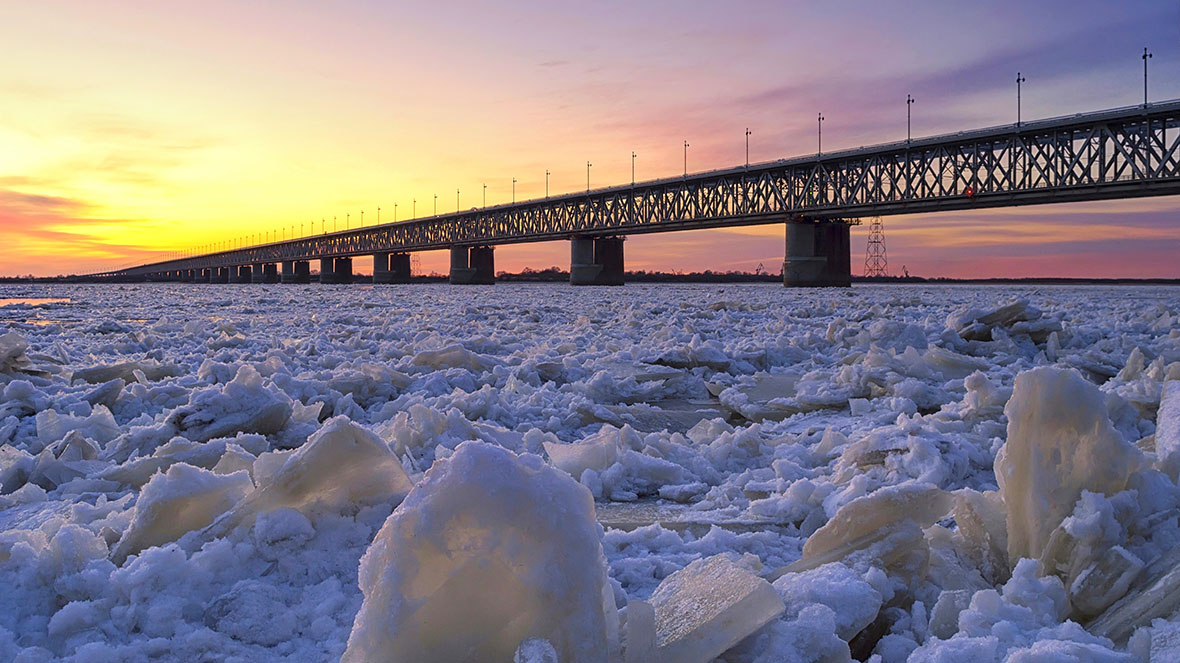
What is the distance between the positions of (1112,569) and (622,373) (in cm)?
423

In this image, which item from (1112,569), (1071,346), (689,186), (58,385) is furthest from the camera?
(689,186)

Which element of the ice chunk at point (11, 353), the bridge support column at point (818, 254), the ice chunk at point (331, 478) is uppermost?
the bridge support column at point (818, 254)

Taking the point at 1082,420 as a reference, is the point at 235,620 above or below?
below

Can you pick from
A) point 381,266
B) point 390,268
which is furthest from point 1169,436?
point 390,268

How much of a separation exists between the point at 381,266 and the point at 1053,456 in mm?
97319

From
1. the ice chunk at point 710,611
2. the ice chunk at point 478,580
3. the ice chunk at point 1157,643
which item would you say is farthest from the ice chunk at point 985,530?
the ice chunk at point 478,580

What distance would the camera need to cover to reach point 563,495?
1248 millimetres

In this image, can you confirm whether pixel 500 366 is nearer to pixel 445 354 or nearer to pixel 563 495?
pixel 445 354

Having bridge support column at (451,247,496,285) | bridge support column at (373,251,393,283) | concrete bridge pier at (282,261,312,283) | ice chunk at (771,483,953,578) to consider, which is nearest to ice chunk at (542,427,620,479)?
ice chunk at (771,483,953,578)

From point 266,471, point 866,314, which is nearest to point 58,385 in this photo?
point 266,471

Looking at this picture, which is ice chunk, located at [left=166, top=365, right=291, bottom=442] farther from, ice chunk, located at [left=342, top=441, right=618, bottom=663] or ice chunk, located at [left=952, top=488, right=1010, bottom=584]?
ice chunk, located at [left=952, top=488, right=1010, bottom=584]

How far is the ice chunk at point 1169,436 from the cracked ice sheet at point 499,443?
273 millimetres

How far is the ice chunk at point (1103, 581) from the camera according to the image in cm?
149

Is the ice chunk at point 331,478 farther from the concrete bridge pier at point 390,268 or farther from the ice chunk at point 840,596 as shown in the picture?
the concrete bridge pier at point 390,268
